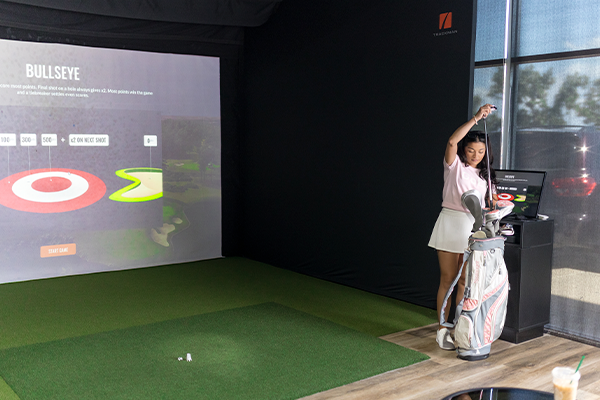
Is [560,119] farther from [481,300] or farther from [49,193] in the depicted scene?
[49,193]

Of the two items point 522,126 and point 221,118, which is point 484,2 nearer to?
point 522,126

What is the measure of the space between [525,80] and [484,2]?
71 centimetres

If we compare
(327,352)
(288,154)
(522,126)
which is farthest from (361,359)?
(288,154)

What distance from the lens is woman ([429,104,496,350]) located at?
12.2 ft

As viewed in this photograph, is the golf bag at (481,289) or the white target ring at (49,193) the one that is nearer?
the golf bag at (481,289)

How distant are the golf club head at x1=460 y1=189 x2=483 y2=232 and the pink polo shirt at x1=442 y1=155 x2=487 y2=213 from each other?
23 centimetres

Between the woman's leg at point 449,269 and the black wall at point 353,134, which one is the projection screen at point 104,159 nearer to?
the black wall at point 353,134

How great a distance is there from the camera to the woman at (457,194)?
372 centimetres

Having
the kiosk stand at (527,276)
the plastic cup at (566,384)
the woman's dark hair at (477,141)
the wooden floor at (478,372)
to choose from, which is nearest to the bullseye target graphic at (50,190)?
the wooden floor at (478,372)

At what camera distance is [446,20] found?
14.8ft

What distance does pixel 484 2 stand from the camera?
4.36m

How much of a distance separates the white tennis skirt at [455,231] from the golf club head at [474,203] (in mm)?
254

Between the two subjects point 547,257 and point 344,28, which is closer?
point 547,257

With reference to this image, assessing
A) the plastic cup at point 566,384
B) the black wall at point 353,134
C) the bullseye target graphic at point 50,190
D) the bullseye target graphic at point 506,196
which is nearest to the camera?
the plastic cup at point 566,384
